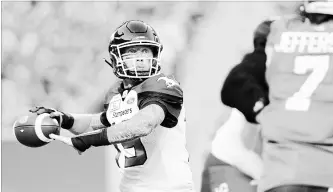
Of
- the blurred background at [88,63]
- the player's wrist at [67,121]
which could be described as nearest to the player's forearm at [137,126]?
the player's wrist at [67,121]

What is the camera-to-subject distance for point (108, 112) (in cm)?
388

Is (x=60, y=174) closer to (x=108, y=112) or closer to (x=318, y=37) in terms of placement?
(x=108, y=112)

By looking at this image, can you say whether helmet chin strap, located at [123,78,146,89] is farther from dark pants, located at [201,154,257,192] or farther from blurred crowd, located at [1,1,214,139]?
blurred crowd, located at [1,1,214,139]

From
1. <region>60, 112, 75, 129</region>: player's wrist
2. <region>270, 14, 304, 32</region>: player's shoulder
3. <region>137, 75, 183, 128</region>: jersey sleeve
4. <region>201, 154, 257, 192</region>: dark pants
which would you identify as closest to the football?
<region>60, 112, 75, 129</region>: player's wrist

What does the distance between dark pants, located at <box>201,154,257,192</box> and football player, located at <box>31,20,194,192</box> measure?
147mm

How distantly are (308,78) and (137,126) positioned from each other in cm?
80

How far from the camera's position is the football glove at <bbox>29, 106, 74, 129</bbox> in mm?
3872

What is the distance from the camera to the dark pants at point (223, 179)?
3.69 m

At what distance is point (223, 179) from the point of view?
377cm

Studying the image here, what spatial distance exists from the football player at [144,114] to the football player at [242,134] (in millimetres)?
169

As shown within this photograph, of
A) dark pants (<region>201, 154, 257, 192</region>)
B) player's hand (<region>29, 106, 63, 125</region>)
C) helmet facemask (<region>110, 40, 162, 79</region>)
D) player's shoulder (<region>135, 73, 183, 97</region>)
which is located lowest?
dark pants (<region>201, 154, 257, 192</region>)

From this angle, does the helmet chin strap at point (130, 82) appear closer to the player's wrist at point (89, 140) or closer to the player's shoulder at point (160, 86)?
the player's shoulder at point (160, 86)

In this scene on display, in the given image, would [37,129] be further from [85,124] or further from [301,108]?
[301,108]

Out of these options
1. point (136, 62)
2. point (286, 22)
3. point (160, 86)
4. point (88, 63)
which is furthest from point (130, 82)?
point (88, 63)
